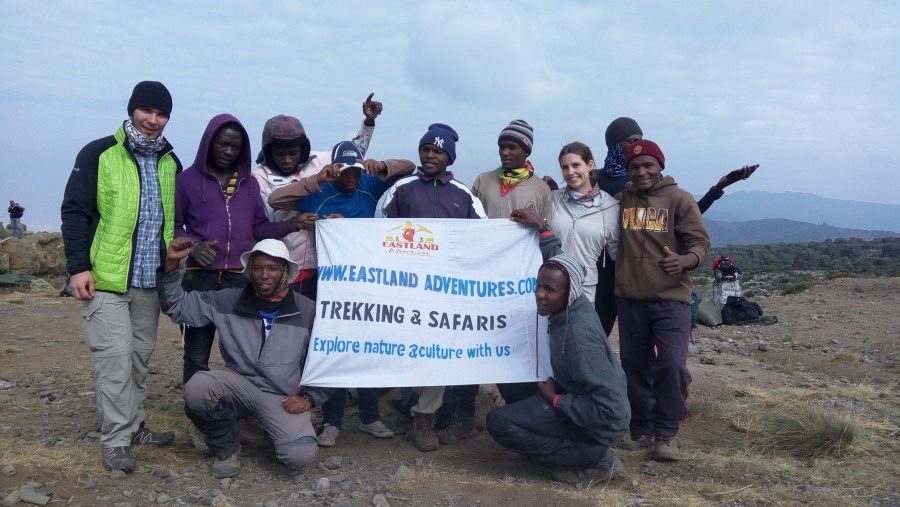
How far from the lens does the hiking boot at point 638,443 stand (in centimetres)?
546

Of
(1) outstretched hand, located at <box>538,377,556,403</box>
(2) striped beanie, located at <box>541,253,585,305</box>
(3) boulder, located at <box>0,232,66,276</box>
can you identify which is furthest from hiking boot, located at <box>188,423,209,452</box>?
(3) boulder, located at <box>0,232,66,276</box>

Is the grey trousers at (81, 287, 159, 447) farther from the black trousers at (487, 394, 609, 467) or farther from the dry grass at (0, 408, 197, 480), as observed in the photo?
the black trousers at (487, 394, 609, 467)

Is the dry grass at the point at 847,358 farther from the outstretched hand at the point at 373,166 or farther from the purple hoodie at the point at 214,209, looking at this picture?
the purple hoodie at the point at 214,209

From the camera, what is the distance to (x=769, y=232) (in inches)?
3959

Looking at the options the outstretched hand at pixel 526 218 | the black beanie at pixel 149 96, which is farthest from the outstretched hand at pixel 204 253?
the outstretched hand at pixel 526 218

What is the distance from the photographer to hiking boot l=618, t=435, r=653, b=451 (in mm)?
5461

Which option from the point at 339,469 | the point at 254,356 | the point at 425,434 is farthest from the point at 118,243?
the point at 425,434

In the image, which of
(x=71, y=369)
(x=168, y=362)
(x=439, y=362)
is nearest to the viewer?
(x=439, y=362)

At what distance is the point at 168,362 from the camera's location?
26.9 feet

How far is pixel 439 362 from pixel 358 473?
1.01m

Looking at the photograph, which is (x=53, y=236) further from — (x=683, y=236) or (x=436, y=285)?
(x=683, y=236)

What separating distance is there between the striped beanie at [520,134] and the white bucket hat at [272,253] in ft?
6.63

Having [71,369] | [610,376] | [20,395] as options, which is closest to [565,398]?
[610,376]

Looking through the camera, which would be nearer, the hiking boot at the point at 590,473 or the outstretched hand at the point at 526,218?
the hiking boot at the point at 590,473
